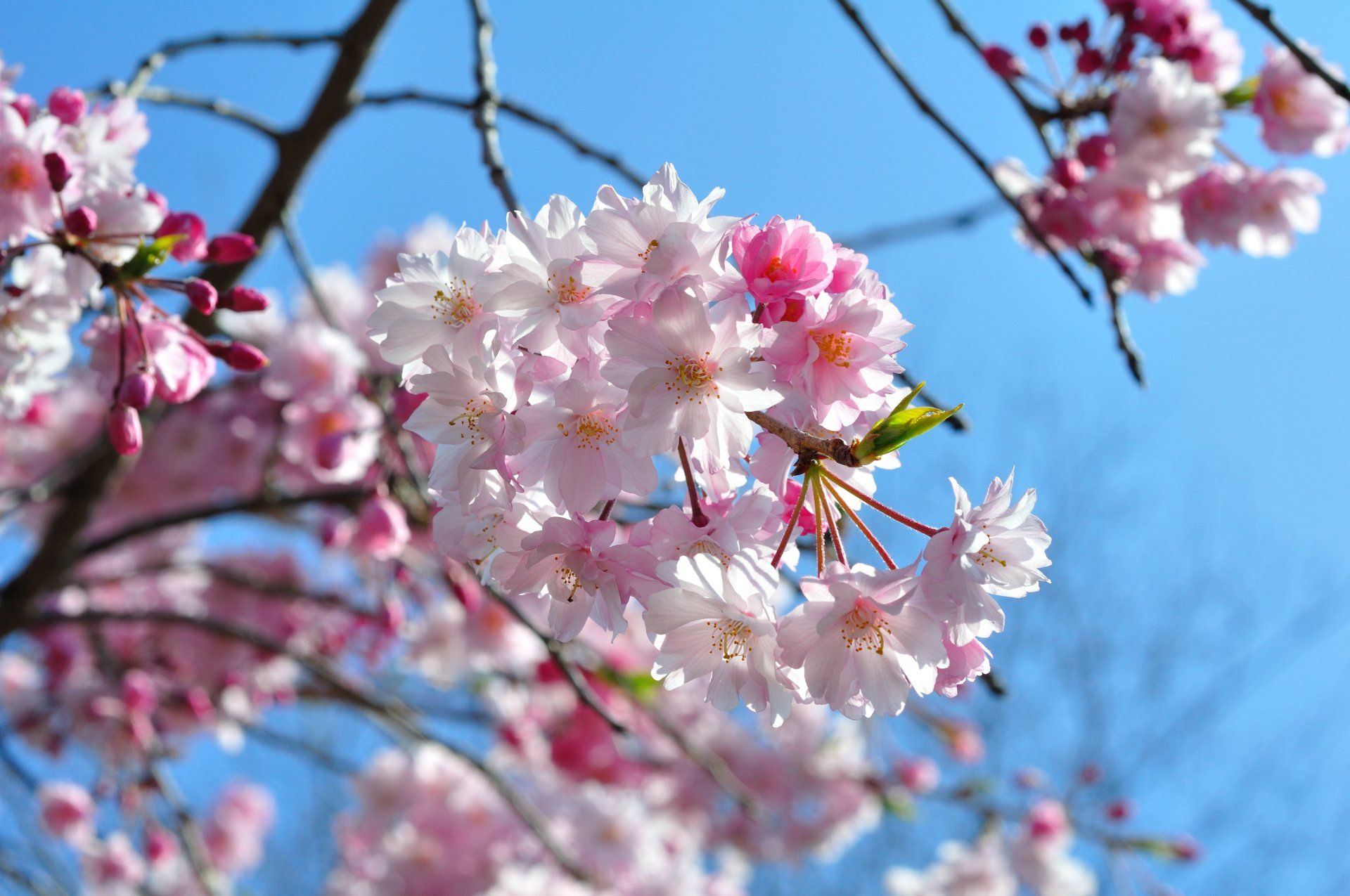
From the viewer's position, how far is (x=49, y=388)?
135cm

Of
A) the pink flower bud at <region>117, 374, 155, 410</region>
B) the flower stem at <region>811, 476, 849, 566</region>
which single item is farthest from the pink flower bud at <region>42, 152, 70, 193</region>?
the flower stem at <region>811, 476, 849, 566</region>

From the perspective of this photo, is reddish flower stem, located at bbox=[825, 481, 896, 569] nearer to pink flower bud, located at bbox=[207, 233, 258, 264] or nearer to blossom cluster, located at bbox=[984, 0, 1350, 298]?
pink flower bud, located at bbox=[207, 233, 258, 264]

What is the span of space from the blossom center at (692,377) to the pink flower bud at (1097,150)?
4.95 ft

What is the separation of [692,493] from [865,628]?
0.17 m

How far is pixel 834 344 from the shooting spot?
0.77m

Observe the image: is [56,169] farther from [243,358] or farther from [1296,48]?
[1296,48]

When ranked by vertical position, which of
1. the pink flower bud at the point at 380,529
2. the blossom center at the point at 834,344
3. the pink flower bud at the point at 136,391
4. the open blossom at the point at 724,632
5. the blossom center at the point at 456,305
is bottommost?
the open blossom at the point at 724,632

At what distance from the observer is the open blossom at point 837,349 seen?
77 centimetres

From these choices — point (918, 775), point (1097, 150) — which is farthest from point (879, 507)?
point (918, 775)

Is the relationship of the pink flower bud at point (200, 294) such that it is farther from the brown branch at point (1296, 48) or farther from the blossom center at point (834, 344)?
the brown branch at point (1296, 48)

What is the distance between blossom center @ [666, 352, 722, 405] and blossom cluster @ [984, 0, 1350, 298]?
1.39 m

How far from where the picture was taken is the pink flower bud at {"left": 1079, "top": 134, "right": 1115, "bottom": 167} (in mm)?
1923

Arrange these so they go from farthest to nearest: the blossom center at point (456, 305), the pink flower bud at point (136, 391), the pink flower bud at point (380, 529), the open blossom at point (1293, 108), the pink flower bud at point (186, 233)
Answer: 1. the open blossom at point (1293, 108)
2. the pink flower bud at point (380, 529)
3. the pink flower bud at point (186, 233)
4. the pink flower bud at point (136, 391)
5. the blossom center at point (456, 305)

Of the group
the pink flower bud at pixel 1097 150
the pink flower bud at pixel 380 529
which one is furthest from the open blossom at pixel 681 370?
the pink flower bud at pixel 1097 150
